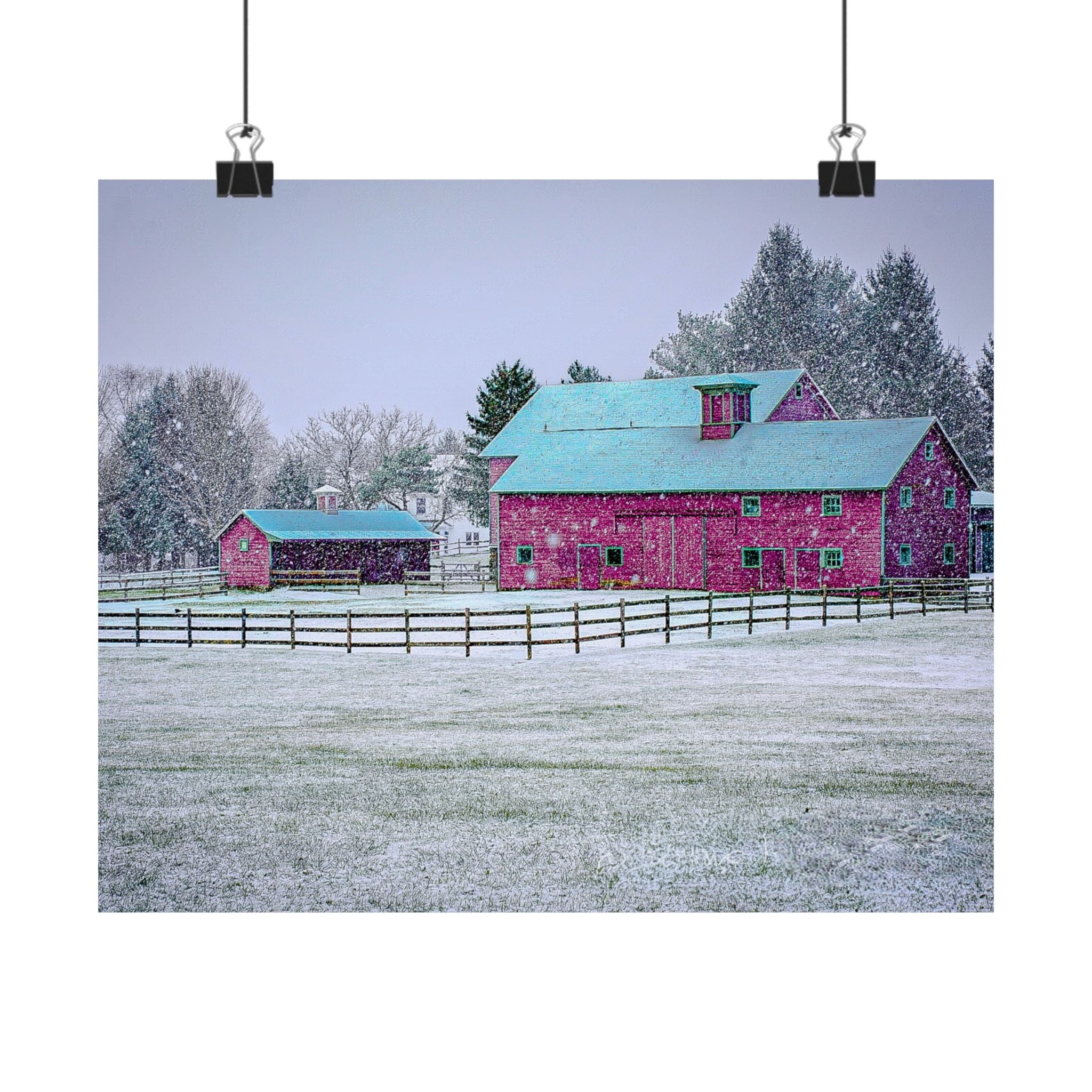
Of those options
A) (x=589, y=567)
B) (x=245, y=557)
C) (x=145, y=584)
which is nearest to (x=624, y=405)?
(x=589, y=567)

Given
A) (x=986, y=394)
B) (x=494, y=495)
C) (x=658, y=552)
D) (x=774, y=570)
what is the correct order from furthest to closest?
1. (x=658, y=552)
2. (x=774, y=570)
3. (x=494, y=495)
4. (x=986, y=394)

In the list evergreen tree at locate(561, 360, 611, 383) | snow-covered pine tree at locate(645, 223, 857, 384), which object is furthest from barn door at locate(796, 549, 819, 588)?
evergreen tree at locate(561, 360, 611, 383)

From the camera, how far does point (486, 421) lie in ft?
23.3

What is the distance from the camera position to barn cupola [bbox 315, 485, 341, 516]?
691 centimetres

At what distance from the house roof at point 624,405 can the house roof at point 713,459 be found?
0.12m

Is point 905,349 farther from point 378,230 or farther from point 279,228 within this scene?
point 279,228

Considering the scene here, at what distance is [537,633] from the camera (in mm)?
8539

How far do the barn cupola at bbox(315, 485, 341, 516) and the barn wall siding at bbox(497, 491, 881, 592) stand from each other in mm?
1513

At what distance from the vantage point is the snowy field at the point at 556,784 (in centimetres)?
527

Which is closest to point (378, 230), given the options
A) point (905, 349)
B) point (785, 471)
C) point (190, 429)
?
point (190, 429)

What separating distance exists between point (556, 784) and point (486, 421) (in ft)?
8.75

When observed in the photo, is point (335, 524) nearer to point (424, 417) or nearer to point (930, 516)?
point (424, 417)

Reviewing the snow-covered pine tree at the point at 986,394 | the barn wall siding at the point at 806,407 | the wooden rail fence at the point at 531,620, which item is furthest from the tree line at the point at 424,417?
the wooden rail fence at the point at 531,620
